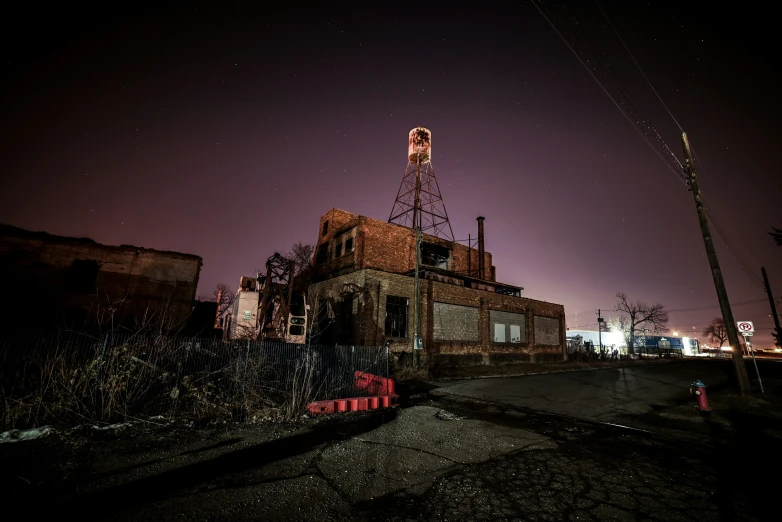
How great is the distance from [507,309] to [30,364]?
24.1 metres

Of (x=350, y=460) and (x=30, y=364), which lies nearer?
(x=350, y=460)

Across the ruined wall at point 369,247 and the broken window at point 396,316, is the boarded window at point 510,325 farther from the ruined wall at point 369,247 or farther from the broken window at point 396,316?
the broken window at point 396,316

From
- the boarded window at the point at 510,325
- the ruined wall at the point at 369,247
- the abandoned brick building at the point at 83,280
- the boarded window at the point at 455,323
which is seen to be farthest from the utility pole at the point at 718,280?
the abandoned brick building at the point at 83,280

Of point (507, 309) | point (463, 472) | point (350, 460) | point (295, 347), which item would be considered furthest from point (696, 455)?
point (507, 309)

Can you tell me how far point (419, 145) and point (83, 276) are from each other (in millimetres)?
22596

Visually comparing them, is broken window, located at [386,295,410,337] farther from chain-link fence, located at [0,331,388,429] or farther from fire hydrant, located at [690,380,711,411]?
fire hydrant, located at [690,380,711,411]

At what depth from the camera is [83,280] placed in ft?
51.0

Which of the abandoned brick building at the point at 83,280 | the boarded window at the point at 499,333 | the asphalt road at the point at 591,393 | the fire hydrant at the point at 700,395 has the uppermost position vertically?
the abandoned brick building at the point at 83,280

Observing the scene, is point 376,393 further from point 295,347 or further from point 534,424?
point 534,424

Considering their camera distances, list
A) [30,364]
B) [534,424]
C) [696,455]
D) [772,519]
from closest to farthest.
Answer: [772,519] → [696,455] → [30,364] → [534,424]

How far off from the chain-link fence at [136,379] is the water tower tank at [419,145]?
21.5 meters

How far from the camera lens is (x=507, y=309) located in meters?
24.5

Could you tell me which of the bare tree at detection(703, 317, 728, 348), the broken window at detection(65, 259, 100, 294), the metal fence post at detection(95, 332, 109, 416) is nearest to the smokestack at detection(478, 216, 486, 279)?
the broken window at detection(65, 259, 100, 294)

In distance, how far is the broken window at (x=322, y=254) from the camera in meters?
27.1
